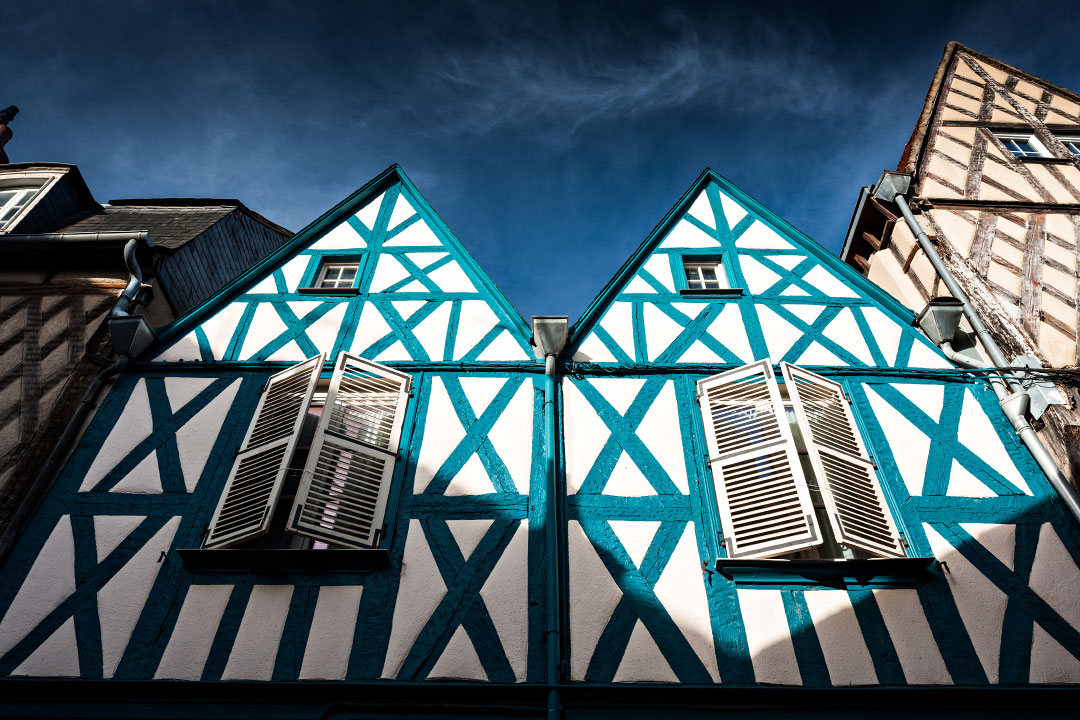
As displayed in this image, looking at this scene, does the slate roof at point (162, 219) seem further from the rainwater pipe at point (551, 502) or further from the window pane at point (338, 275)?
the rainwater pipe at point (551, 502)

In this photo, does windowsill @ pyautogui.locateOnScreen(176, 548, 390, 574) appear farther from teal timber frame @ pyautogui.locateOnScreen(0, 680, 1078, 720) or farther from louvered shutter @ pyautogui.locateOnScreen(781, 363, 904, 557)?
louvered shutter @ pyautogui.locateOnScreen(781, 363, 904, 557)

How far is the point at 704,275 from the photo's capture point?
799cm

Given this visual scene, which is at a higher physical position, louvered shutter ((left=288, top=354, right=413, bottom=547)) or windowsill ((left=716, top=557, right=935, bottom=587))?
louvered shutter ((left=288, top=354, right=413, bottom=547))

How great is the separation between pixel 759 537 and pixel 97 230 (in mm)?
7909

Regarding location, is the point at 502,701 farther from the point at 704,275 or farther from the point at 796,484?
the point at 704,275

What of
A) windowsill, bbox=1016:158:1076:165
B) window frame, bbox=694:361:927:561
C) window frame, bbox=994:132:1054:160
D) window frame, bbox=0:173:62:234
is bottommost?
window frame, bbox=694:361:927:561

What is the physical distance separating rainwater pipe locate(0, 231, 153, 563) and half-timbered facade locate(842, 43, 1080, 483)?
24.9 feet

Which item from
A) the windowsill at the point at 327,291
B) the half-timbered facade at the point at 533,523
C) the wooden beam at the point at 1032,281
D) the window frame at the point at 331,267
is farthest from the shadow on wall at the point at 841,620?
the window frame at the point at 331,267

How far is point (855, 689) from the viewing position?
14.4 feet

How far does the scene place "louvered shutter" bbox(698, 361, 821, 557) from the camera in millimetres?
5059

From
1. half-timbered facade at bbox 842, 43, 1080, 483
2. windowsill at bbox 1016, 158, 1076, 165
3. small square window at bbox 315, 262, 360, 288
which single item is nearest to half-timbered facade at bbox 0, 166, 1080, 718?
small square window at bbox 315, 262, 360, 288

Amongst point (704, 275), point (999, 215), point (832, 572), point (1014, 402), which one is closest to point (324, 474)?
point (832, 572)

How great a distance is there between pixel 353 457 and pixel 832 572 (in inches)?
135

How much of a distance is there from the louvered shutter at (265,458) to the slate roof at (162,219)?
2800 millimetres
